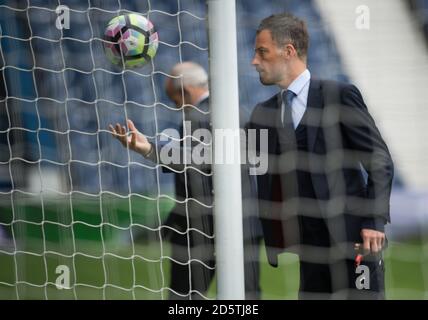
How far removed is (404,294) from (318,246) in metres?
1.13

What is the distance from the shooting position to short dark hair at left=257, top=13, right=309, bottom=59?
2184mm

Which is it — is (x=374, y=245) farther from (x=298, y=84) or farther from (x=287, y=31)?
(x=287, y=31)

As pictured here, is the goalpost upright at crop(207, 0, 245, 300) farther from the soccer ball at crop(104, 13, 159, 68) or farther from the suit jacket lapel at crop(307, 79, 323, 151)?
the soccer ball at crop(104, 13, 159, 68)

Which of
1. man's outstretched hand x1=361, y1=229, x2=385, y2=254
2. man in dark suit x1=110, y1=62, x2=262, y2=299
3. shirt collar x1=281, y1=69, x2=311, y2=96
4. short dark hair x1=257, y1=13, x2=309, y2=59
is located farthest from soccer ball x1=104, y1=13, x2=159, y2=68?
man's outstretched hand x1=361, y1=229, x2=385, y2=254

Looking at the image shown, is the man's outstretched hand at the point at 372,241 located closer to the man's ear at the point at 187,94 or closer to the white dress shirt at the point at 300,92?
the white dress shirt at the point at 300,92

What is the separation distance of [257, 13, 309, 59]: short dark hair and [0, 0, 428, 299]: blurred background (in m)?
0.33

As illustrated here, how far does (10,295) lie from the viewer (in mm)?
2877

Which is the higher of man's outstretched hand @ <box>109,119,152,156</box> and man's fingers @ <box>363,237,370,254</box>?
man's outstretched hand @ <box>109,119,152,156</box>

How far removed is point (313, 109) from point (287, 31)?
234 millimetres

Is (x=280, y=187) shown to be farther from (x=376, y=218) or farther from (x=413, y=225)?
(x=413, y=225)

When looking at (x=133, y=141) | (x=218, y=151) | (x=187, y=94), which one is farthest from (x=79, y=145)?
(x=218, y=151)

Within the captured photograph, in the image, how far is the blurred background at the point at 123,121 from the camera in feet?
9.64

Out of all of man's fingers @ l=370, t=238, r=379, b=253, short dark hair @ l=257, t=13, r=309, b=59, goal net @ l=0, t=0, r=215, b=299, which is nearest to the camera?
man's fingers @ l=370, t=238, r=379, b=253
